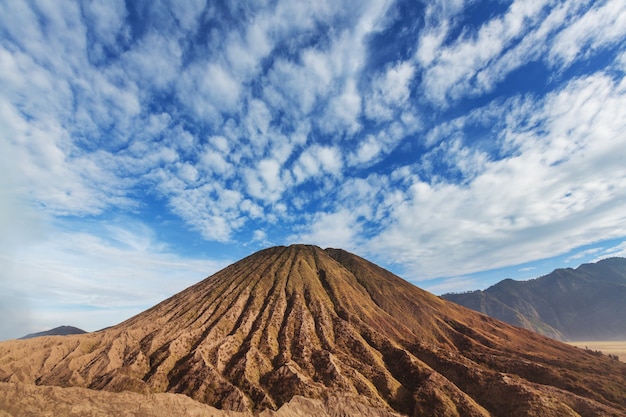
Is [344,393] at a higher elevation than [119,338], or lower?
lower

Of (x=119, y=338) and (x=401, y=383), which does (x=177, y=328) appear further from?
(x=401, y=383)

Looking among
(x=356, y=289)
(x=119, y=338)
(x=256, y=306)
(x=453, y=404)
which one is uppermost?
(x=356, y=289)

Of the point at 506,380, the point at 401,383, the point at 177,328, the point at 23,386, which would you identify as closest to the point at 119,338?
the point at 177,328

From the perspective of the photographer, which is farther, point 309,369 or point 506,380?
point 309,369

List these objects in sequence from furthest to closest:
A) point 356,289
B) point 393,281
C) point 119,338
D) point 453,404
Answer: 1. point 393,281
2. point 356,289
3. point 119,338
4. point 453,404

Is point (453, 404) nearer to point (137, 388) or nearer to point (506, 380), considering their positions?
point (506, 380)

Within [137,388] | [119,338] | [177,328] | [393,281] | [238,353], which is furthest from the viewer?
[393,281]
